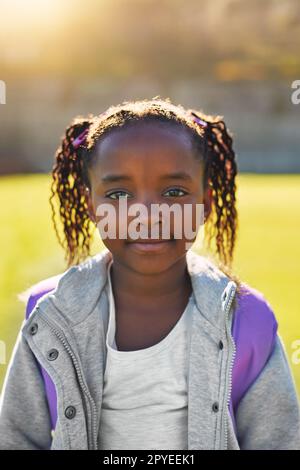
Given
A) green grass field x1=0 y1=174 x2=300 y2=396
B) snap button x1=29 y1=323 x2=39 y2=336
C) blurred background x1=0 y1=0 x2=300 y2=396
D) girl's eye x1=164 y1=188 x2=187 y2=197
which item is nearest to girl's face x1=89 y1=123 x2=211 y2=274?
girl's eye x1=164 y1=188 x2=187 y2=197

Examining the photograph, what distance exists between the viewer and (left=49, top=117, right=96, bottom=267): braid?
1663mm

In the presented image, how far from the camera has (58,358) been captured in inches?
54.5

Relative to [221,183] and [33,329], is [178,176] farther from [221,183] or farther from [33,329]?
[33,329]

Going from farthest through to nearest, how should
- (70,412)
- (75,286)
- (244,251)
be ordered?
(244,251) → (75,286) → (70,412)

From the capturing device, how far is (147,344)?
1464 mm

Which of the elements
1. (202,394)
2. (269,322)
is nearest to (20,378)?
(202,394)

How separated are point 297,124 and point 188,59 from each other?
2.24 meters

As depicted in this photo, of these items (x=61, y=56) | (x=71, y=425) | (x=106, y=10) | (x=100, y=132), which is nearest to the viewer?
(x=71, y=425)

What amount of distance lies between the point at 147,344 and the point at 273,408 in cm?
29

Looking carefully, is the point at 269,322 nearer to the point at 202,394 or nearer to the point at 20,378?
Result: the point at 202,394

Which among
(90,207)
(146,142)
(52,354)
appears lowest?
(52,354)

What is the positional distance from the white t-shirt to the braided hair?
27cm

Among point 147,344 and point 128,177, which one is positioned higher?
point 128,177

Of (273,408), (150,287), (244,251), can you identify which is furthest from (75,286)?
(244,251)
